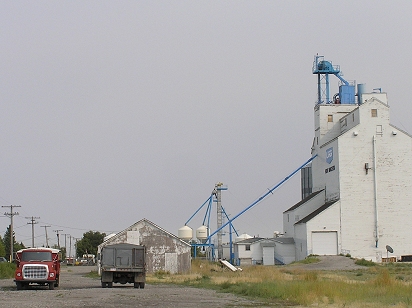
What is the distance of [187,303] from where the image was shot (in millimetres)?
24047

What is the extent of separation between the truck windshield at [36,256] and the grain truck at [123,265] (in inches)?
123

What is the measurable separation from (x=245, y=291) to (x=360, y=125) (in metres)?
45.2

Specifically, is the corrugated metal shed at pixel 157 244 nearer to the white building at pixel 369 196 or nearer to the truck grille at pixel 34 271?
the white building at pixel 369 196

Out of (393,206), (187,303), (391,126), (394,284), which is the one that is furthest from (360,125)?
(187,303)

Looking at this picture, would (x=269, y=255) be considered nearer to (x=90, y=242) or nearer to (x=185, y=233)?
(x=185, y=233)

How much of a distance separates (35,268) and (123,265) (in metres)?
4.64

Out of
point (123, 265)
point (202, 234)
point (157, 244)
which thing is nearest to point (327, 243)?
point (157, 244)

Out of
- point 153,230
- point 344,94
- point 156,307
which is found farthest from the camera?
point 344,94

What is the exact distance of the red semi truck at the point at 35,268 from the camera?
110 ft

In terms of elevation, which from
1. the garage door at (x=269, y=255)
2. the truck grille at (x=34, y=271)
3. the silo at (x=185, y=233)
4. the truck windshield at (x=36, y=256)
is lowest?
the garage door at (x=269, y=255)

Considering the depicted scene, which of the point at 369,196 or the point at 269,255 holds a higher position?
the point at 369,196

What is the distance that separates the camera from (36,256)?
34.0 m

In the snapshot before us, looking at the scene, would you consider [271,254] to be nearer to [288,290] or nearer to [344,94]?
[344,94]

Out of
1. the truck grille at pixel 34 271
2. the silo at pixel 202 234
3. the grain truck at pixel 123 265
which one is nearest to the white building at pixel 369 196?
the silo at pixel 202 234
